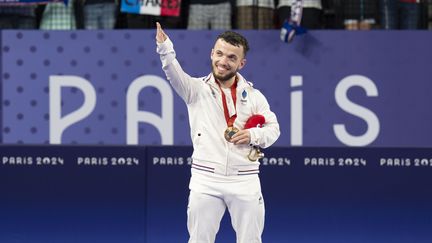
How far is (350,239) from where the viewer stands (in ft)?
22.2

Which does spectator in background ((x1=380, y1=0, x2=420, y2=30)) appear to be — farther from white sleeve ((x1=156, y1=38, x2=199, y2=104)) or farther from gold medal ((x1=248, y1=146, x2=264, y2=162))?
white sleeve ((x1=156, y1=38, x2=199, y2=104))

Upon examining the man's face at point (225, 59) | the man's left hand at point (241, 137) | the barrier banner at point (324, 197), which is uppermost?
the man's face at point (225, 59)

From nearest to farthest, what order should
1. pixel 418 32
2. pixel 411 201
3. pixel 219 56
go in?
pixel 219 56 → pixel 411 201 → pixel 418 32

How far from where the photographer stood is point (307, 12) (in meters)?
7.71

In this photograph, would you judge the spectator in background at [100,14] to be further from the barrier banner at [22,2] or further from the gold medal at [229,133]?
the gold medal at [229,133]

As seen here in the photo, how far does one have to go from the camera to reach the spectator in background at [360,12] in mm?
7762

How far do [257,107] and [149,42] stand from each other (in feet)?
8.36

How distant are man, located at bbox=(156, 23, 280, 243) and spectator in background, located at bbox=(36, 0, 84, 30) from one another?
3.03 metres

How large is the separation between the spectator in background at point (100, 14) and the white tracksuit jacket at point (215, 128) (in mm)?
2859

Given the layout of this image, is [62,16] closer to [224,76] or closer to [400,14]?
[400,14]

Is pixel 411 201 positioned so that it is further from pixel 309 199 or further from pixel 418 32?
pixel 418 32

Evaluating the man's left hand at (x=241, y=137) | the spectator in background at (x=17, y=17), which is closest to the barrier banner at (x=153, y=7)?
the spectator in background at (x=17, y=17)

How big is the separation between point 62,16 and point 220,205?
3382 millimetres

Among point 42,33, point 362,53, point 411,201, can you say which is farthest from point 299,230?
point 42,33
